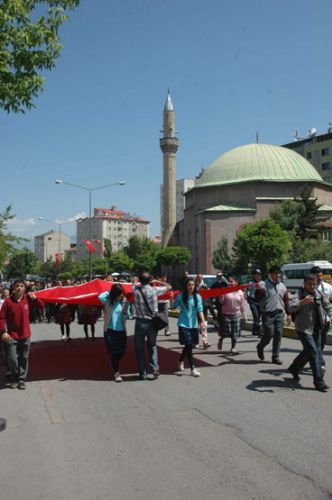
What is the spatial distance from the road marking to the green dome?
2501 inches

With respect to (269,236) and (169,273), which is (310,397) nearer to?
(269,236)

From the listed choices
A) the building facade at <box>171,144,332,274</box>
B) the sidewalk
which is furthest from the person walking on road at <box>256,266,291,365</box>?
the building facade at <box>171,144,332,274</box>

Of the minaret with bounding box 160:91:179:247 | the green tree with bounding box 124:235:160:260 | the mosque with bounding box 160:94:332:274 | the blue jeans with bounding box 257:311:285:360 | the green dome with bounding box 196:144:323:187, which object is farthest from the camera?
the green tree with bounding box 124:235:160:260

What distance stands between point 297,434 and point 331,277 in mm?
29718

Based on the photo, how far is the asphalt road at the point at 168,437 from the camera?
4.11 metres

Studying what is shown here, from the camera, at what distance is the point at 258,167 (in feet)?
237

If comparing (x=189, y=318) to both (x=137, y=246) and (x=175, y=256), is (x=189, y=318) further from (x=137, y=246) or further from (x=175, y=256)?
(x=137, y=246)

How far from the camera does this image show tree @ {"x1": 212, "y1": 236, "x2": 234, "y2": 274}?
6094 centimetres

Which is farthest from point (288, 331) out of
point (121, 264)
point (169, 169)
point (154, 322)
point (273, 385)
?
point (121, 264)

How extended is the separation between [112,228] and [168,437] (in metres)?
146

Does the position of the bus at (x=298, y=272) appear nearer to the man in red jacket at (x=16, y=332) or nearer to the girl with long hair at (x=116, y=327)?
the girl with long hair at (x=116, y=327)

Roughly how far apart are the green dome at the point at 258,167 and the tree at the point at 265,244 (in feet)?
69.9

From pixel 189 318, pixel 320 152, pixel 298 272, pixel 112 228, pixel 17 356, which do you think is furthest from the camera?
pixel 112 228

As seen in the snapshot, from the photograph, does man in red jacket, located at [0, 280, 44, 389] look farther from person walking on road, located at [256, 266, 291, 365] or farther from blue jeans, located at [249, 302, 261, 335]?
blue jeans, located at [249, 302, 261, 335]
